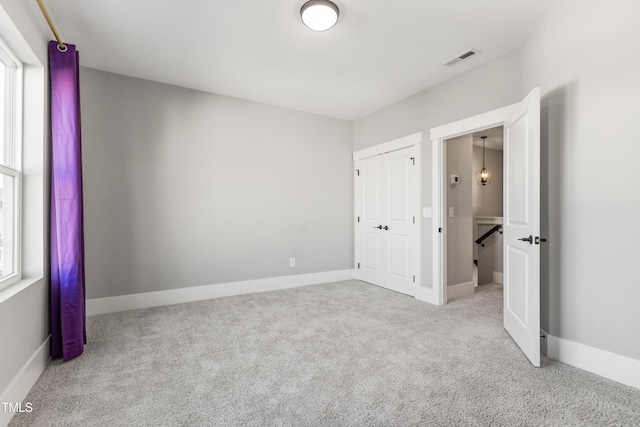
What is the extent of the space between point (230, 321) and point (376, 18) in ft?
10.1

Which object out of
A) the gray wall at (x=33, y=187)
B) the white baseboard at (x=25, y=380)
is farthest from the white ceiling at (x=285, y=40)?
the white baseboard at (x=25, y=380)

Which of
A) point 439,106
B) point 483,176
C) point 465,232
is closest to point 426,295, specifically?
point 465,232

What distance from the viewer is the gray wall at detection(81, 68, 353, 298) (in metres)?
3.38

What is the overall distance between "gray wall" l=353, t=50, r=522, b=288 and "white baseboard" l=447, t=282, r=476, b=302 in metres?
0.41

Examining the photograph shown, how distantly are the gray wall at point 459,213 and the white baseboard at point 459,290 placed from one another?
4cm

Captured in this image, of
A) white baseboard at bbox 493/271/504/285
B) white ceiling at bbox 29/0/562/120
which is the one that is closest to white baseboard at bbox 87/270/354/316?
white baseboard at bbox 493/271/504/285

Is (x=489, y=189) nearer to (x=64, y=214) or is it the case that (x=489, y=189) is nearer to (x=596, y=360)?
(x=596, y=360)

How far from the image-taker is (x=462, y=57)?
3102 millimetres

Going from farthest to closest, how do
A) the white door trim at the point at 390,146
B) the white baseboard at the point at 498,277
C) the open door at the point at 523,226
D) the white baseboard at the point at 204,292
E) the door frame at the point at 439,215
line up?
the white baseboard at the point at 498,277
the white door trim at the point at 390,146
the door frame at the point at 439,215
the white baseboard at the point at 204,292
the open door at the point at 523,226

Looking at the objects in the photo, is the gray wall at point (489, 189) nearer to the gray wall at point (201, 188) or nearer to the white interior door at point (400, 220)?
the white interior door at point (400, 220)

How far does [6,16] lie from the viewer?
5.49 ft

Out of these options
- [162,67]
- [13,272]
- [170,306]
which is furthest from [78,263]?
[162,67]

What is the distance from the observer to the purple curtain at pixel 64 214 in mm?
2246

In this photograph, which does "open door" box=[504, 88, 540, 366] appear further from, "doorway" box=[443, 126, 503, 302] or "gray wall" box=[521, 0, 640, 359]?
"doorway" box=[443, 126, 503, 302]
